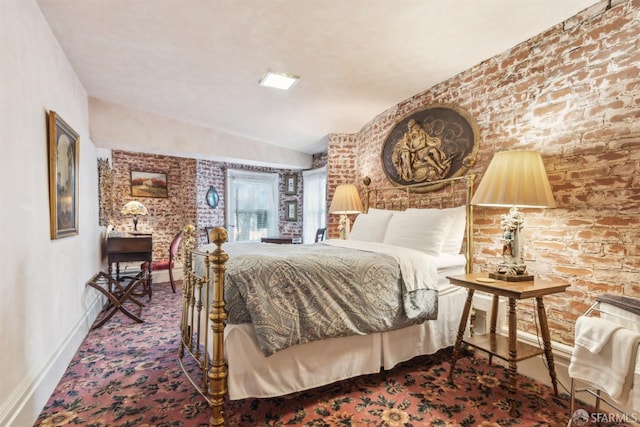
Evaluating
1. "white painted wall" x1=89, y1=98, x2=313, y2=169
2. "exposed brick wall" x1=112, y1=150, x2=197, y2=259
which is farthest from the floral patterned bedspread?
"exposed brick wall" x1=112, y1=150, x2=197, y2=259

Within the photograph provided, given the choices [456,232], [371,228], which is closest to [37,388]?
[371,228]

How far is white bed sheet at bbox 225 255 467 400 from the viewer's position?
1.74m

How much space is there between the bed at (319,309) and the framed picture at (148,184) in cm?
433

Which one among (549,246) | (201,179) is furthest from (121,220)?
(549,246)

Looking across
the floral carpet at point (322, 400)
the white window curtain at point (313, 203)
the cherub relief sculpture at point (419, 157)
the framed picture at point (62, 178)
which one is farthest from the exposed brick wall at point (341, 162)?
the framed picture at point (62, 178)

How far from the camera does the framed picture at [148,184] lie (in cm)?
600

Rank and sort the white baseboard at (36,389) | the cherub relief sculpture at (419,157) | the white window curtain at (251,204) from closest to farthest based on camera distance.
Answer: the white baseboard at (36,389)
the cherub relief sculpture at (419,157)
the white window curtain at (251,204)

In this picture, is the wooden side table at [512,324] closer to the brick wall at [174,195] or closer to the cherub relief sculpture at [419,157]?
the cherub relief sculpture at [419,157]

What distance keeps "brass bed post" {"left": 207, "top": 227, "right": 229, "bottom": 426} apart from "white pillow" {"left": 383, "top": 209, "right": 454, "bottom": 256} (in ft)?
5.73

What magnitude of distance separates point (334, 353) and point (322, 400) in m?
0.29

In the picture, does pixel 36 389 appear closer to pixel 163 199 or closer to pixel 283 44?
pixel 283 44

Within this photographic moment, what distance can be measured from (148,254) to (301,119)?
284 cm

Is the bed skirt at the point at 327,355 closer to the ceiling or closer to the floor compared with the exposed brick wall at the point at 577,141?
closer to the floor

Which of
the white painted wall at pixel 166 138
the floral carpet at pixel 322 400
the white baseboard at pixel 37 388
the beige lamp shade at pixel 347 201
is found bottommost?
the floral carpet at pixel 322 400
